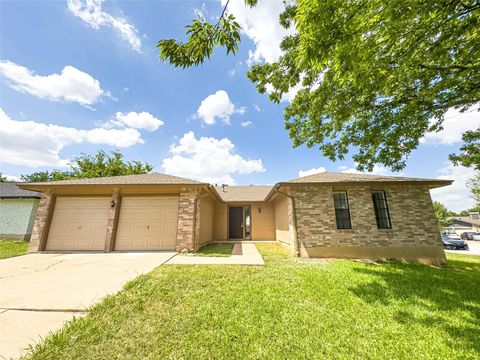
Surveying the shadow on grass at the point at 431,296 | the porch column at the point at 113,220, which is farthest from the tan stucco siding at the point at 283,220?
the porch column at the point at 113,220

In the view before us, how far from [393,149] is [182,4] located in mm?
8211

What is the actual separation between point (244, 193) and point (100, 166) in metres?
20.6

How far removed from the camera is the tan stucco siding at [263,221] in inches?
509

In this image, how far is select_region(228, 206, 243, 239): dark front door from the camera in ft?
43.7

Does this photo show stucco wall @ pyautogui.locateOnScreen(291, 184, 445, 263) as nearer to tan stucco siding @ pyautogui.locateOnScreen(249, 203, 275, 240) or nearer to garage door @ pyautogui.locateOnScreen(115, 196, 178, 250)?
tan stucco siding @ pyautogui.locateOnScreen(249, 203, 275, 240)

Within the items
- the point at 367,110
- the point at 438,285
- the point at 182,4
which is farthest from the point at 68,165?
the point at 438,285

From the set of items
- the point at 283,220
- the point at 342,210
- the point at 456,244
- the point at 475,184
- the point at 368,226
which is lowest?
the point at 456,244

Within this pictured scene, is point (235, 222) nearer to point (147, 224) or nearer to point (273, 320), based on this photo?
point (147, 224)

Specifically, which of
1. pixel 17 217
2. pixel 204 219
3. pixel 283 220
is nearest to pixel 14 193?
pixel 17 217

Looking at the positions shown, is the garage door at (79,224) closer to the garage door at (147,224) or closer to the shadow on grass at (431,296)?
the garage door at (147,224)

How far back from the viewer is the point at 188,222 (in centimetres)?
786

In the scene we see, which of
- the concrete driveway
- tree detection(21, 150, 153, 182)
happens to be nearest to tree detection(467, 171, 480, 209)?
the concrete driveway

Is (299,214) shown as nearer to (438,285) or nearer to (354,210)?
(354,210)

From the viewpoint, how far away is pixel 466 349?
2365mm
